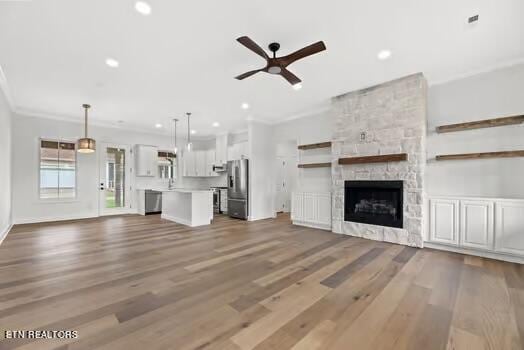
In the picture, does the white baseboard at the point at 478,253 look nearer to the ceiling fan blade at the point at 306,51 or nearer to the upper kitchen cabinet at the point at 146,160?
the ceiling fan blade at the point at 306,51

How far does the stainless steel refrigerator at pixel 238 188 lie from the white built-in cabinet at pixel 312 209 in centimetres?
153

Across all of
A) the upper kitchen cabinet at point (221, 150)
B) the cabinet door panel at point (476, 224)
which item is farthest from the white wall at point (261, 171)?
the cabinet door panel at point (476, 224)

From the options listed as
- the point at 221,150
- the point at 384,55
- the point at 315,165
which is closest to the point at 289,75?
the point at 384,55

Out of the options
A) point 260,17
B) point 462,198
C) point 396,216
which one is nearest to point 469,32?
point 462,198

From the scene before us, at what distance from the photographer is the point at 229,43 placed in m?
3.03

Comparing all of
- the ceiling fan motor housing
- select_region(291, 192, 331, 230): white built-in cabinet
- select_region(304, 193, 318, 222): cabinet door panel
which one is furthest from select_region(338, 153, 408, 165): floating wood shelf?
the ceiling fan motor housing

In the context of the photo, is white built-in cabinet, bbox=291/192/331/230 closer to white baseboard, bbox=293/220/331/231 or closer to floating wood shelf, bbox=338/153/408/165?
white baseboard, bbox=293/220/331/231

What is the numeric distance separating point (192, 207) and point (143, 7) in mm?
4276

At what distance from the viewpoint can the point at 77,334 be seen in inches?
66.7

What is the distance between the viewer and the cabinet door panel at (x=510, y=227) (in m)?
3.19

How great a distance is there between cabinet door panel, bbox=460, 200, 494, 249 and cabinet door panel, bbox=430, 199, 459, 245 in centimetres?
8

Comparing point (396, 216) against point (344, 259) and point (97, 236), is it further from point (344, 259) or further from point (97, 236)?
point (97, 236)

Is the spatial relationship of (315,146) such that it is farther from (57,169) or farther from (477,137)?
(57,169)

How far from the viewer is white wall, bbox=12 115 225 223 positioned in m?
5.91
